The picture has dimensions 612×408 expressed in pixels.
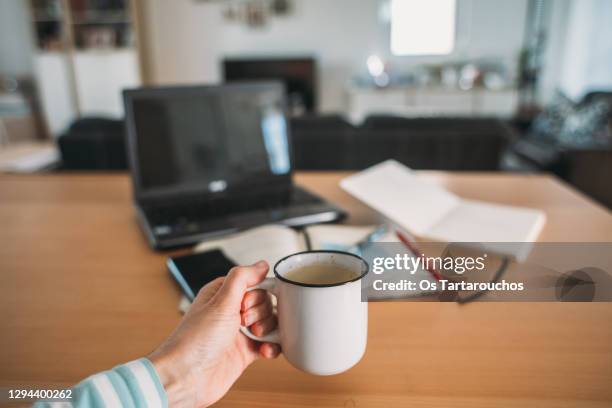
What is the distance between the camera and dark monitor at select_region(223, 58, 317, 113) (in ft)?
15.4

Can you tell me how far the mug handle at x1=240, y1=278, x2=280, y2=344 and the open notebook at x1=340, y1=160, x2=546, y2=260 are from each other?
0.41 m

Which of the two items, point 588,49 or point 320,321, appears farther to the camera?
point 588,49

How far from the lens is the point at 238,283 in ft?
1.44

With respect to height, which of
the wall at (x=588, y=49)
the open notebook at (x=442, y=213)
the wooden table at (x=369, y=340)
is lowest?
the wooden table at (x=369, y=340)

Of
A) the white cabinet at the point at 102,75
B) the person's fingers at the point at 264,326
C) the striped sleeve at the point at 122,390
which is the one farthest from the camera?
the white cabinet at the point at 102,75

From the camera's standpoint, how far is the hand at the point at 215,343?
405mm

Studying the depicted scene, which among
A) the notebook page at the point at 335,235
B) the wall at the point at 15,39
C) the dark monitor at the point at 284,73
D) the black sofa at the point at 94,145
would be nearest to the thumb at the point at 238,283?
the notebook page at the point at 335,235

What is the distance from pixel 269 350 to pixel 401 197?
1.65 feet

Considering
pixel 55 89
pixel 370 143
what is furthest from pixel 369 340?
pixel 55 89

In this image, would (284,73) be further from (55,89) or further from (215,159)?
(215,159)

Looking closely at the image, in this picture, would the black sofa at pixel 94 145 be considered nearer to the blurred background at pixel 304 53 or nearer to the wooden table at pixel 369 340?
the wooden table at pixel 369 340

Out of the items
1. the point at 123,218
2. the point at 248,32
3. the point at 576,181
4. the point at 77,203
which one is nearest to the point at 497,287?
the point at 123,218

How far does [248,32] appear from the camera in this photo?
190 inches

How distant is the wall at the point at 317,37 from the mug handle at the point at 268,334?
182 inches
